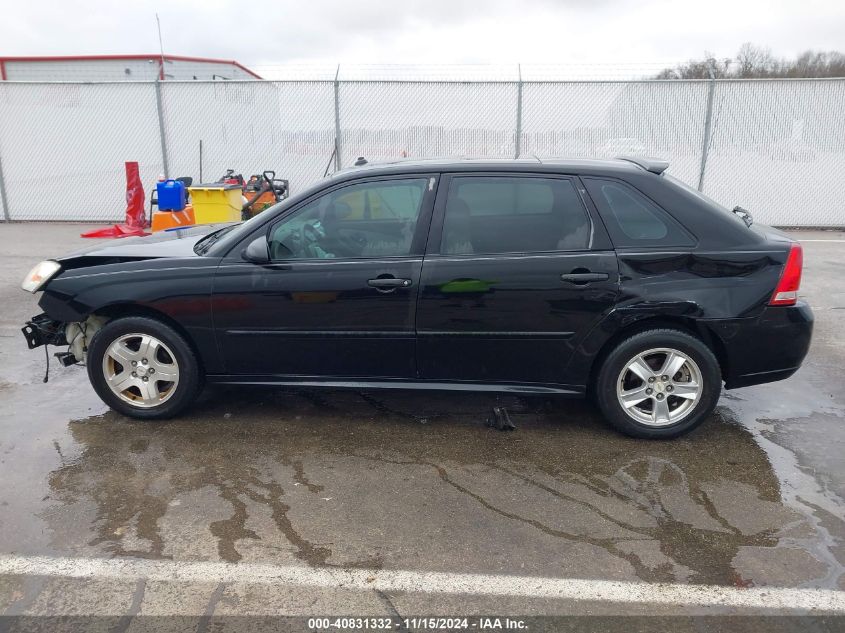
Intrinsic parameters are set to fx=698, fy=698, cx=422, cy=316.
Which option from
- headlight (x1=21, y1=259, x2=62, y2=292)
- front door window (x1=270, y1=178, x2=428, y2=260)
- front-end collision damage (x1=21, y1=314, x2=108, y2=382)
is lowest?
front-end collision damage (x1=21, y1=314, x2=108, y2=382)

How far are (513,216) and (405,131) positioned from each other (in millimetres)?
9397

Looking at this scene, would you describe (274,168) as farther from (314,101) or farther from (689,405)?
(689,405)

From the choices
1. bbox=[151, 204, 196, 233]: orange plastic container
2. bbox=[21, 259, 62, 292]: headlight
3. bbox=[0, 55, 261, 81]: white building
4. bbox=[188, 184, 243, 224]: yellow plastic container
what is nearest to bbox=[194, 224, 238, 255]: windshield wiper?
bbox=[21, 259, 62, 292]: headlight

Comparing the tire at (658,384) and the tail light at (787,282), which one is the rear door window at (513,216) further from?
the tail light at (787,282)

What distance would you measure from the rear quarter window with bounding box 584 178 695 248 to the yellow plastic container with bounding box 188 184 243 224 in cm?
737

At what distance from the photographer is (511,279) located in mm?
4004

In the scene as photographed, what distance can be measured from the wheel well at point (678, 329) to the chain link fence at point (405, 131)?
8595 millimetres

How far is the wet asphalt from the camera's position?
2.92 metres

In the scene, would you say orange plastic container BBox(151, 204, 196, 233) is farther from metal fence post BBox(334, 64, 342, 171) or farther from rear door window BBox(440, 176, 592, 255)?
rear door window BBox(440, 176, 592, 255)

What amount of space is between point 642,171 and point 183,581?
3.27m

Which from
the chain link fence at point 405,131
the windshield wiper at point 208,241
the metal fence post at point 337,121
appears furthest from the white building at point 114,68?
the windshield wiper at point 208,241

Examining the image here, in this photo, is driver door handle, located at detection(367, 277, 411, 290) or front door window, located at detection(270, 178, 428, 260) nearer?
driver door handle, located at detection(367, 277, 411, 290)

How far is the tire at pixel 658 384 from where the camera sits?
4.04m

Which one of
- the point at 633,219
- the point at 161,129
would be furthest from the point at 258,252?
the point at 161,129
